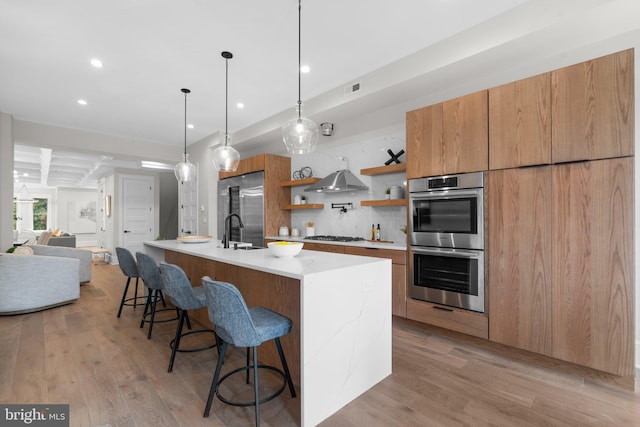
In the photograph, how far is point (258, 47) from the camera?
119 inches

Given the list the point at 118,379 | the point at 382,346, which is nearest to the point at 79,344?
the point at 118,379

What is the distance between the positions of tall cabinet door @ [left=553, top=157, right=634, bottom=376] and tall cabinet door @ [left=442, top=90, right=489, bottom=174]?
60 cm

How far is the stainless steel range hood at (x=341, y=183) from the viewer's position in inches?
162

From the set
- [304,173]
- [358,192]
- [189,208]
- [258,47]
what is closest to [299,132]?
[258,47]

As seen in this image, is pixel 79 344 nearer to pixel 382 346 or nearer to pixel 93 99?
pixel 382 346

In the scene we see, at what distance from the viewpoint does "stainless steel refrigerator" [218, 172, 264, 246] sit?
17.4 feet

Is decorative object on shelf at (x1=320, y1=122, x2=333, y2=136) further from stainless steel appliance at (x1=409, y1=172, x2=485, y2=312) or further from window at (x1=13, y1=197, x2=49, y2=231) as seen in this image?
window at (x1=13, y1=197, x2=49, y2=231)

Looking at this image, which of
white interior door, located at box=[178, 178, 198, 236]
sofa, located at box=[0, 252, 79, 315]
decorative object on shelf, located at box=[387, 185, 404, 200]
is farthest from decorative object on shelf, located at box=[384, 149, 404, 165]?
white interior door, located at box=[178, 178, 198, 236]

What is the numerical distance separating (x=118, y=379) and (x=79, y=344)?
102cm

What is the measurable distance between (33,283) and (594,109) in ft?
20.0

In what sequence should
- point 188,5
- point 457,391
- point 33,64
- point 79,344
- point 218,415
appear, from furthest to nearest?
point 33,64, point 79,344, point 188,5, point 457,391, point 218,415

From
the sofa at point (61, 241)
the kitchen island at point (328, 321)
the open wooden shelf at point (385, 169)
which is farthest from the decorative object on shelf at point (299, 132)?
the sofa at point (61, 241)

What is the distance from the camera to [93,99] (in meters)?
4.28

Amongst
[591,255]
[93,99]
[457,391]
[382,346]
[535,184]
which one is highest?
[93,99]
